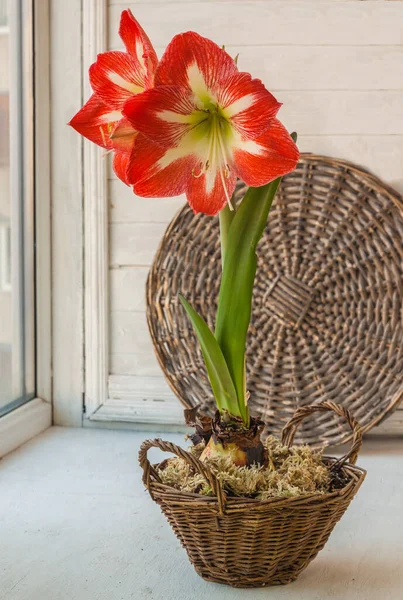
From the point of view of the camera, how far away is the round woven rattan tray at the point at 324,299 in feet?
4.34

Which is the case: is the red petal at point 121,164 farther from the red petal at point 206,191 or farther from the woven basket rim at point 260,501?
the woven basket rim at point 260,501

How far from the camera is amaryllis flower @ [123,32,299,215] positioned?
697 mm

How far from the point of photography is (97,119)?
0.78 m

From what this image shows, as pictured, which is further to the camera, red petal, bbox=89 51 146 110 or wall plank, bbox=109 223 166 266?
wall plank, bbox=109 223 166 266

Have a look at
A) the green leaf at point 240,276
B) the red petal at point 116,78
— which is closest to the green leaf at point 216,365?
the green leaf at point 240,276

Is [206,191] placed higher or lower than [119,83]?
lower

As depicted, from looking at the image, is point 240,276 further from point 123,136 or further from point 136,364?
point 136,364

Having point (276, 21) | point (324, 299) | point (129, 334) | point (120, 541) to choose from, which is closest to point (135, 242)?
point (129, 334)

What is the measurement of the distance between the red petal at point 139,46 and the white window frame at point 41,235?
2.53ft

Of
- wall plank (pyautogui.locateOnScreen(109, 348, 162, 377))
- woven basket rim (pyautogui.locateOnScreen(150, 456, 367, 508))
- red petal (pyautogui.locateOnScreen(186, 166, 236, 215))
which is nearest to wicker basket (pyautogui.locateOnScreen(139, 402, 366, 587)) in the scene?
woven basket rim (pyautogui.locateOnScreen(150, 456, 367, 508))

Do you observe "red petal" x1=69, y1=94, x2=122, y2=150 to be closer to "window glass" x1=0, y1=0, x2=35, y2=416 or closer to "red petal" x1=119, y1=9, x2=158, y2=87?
"red petal" x1=119, y1=9, x2=158, y2=87

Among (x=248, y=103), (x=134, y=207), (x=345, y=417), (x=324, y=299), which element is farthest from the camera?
(x=134, y=207)

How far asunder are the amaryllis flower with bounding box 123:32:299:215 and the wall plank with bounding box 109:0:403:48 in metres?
0.72

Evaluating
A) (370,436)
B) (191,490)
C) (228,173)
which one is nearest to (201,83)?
(228,173)
